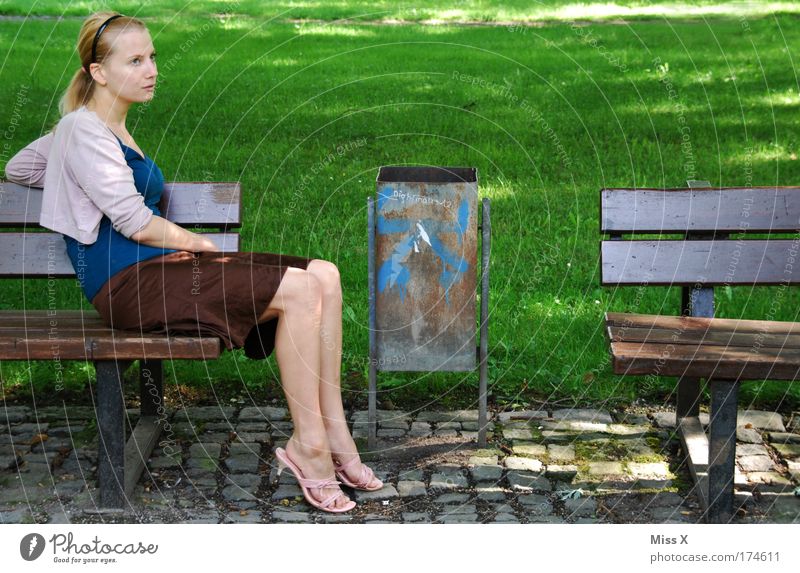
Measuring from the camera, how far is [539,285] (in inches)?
265

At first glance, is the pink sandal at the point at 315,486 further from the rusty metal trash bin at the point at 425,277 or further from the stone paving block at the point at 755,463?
the stone paving block at the point at 755,463

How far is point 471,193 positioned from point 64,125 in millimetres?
1644

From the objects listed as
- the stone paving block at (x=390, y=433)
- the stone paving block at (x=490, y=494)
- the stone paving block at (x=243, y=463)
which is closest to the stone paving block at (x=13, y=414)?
the stone paving block at (x=243, y=463)

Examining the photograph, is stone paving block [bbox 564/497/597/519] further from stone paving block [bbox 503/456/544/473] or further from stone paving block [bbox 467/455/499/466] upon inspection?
stone paving block [bbox 467/455/499/466]

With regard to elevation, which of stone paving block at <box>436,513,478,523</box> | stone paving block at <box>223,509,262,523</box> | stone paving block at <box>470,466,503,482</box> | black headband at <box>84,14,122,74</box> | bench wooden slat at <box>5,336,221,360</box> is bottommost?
stone paving block at <box>223,509,262,523</box>

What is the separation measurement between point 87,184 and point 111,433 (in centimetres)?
95

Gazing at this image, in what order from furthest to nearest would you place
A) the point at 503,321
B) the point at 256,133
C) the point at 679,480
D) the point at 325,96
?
1. the point at 325,96
2. the point at 256,133
3. the point at 503,321
4. the point at 679,480

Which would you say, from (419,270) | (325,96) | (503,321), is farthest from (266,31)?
(419,270)

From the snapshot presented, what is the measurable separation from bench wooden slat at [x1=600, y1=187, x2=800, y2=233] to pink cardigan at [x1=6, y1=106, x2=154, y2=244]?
1964 millimetres

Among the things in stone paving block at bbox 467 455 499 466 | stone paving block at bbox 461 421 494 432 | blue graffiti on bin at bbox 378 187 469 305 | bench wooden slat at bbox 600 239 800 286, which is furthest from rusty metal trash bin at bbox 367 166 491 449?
bench wooden slat at bbox 600 239 800 286

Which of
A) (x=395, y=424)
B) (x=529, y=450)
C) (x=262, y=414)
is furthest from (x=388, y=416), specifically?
(x=529, y=450)

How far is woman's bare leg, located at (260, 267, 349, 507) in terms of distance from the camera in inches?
171

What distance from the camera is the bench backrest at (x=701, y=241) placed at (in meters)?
4.87

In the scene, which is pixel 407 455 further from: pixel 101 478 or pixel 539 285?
pixel 539 285
